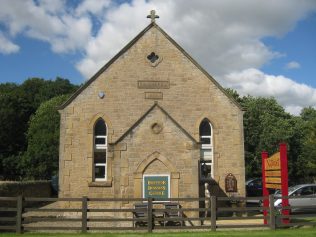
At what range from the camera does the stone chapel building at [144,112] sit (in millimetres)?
21891

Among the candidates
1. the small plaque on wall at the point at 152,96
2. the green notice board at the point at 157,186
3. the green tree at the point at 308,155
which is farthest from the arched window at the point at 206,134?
the green tree at the point at 308,155

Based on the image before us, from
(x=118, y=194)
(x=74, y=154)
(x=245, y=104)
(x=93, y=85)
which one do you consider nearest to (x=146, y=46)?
(x=93, y=85)

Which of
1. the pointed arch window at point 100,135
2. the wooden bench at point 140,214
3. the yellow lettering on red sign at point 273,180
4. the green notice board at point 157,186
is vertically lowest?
the wooden bench at point 140,214

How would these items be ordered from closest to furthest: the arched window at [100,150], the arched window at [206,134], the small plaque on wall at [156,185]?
the small plaque on wall at [156,185] → the arched window at [100,150] → the arched window at [206,134]

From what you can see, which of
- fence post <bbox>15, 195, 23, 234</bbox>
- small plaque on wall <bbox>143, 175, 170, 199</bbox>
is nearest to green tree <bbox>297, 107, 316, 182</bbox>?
small plaque on wall <bbox>143, 175, 170, 199</bbox>

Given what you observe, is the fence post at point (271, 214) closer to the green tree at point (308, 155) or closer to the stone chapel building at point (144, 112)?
the stone chapel building at point (144, 112)

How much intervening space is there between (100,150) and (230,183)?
279 inches

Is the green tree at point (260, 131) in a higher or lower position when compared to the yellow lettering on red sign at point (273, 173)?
higher

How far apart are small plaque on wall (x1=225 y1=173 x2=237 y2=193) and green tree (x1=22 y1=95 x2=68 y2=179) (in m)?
30.8

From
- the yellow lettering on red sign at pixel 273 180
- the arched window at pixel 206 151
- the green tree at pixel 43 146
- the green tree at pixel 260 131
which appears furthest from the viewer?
the green tree at pixel 43 146

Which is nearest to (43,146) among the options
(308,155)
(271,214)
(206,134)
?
(308,155)

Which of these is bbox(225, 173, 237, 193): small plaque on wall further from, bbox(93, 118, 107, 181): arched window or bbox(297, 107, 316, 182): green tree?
bbox(297, 107, 316, 182): green tree

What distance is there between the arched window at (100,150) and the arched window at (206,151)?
5.16 metres

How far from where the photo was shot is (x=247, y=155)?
48875 millimetres
